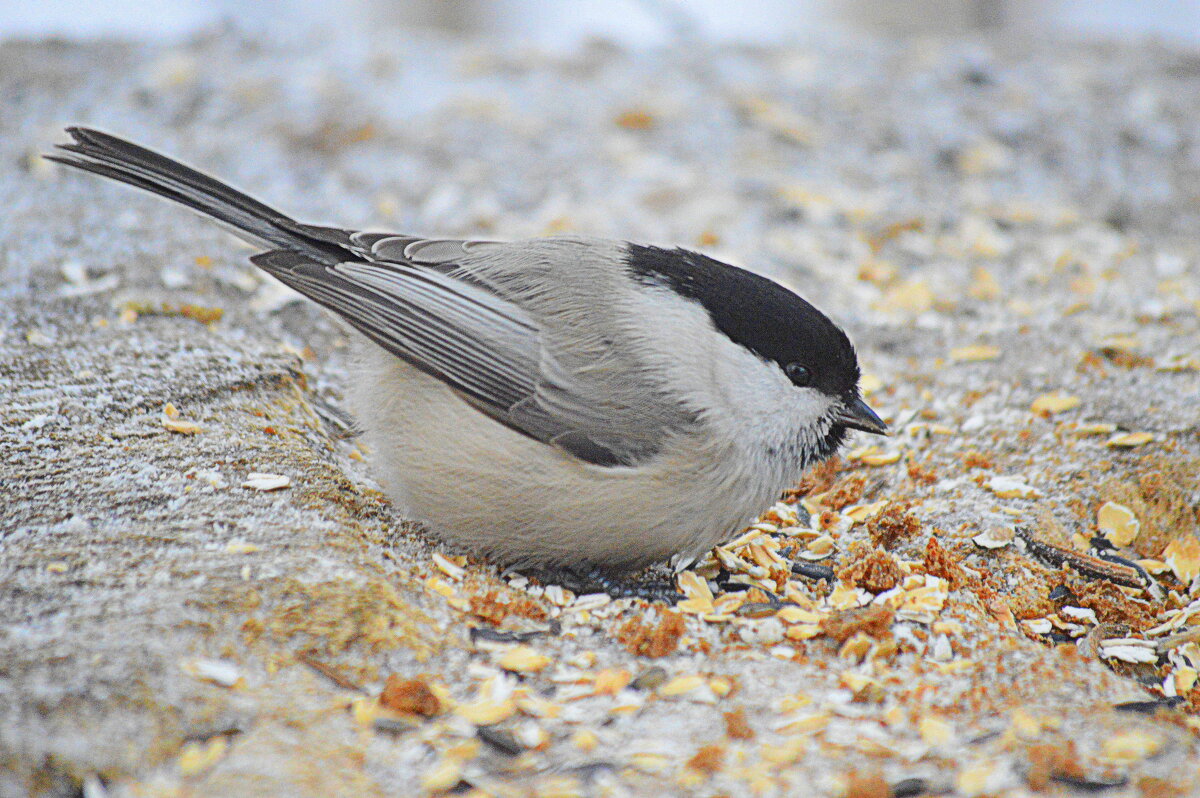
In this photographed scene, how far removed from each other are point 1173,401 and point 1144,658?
87 centimetres

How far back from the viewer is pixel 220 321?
2.74 meters

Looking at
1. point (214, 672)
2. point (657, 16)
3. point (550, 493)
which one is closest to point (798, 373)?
point (550, 493)

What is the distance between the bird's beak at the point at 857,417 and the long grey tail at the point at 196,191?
1005mm

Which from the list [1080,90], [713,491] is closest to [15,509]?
[713,491]

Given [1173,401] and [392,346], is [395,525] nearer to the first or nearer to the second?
[392,346]

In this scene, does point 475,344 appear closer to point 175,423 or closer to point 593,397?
point 593,397

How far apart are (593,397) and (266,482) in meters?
0.64

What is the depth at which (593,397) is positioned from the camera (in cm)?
194

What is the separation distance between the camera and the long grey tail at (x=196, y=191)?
7.10 ft

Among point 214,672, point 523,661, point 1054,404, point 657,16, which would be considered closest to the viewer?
point 214,672

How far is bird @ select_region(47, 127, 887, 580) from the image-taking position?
1.92 metres

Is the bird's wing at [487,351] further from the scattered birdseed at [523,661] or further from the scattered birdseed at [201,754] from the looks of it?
the scattered birdseed at [201,754]

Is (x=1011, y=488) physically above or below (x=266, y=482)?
below

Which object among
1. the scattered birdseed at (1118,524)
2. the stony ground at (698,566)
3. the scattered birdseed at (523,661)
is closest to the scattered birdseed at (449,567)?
the stony ground at (698,566)
